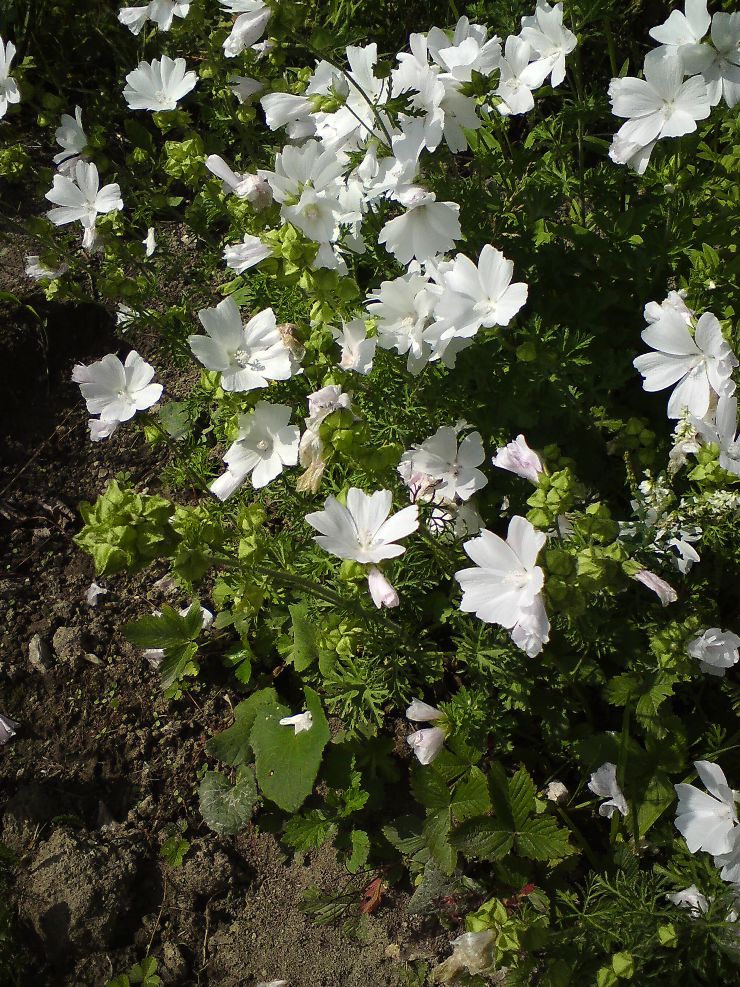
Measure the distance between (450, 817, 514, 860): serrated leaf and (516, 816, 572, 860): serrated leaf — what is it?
0.03 meters

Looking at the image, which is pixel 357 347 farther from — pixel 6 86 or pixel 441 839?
pixel 6 86

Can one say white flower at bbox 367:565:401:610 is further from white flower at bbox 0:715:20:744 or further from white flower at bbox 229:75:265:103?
white flower at bbox 229:75:265:103

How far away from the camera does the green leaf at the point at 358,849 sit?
7.46 ft

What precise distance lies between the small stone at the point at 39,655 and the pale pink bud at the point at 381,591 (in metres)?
1.63

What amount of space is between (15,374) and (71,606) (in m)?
1.11

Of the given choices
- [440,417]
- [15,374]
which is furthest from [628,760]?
[15,374]

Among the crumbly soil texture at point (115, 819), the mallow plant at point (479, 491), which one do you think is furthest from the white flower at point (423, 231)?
the crumbly soil texture at point (115, 819)

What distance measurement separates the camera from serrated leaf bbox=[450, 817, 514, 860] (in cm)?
206

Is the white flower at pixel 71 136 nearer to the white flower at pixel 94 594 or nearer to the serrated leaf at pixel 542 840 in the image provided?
the white flower at pixel 94 594

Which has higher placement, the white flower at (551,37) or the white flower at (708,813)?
the white flower at (551,37)

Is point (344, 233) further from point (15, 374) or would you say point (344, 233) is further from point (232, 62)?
point (15, 374)

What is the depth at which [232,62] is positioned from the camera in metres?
3.24

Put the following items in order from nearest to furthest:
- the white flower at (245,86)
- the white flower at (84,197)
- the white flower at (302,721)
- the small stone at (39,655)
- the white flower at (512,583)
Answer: the white flower at (512,583) → the white flower at (302,721) → the white flower at (245,86) → the white flower at (84,197) → the small stone at (39,655)

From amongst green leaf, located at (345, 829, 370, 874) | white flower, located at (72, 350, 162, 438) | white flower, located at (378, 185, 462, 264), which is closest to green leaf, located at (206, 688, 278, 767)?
green leaf, located at (345, 829, 370, 874)
